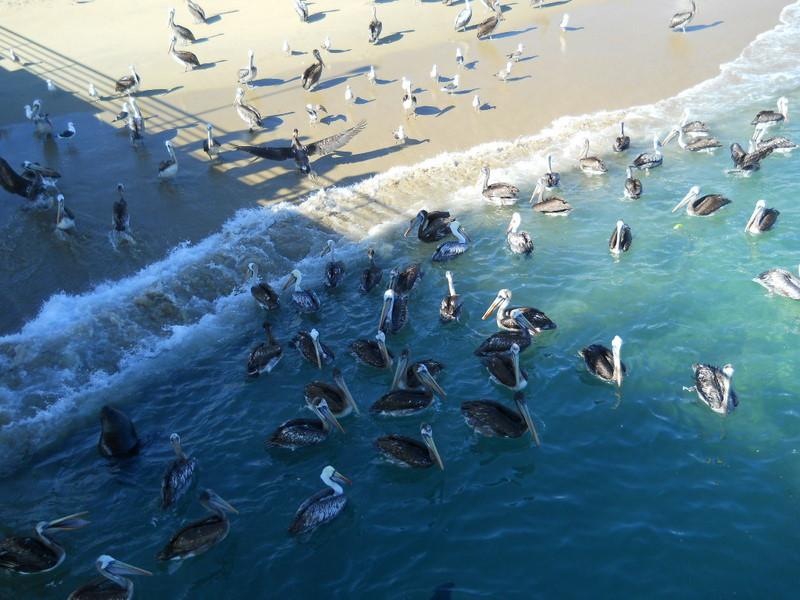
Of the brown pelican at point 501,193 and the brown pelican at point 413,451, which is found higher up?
the brown pelican at point 501,193

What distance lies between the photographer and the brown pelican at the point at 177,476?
906 cm

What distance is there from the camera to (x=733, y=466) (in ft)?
29.8

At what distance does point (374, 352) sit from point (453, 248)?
3.44 metres

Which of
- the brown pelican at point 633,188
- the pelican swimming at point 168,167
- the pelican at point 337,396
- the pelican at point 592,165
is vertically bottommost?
the pelican at point 337,396

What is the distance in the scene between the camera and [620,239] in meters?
13.3

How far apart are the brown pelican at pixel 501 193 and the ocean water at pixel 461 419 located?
27cm

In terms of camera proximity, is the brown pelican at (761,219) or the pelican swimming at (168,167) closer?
the brown pelican at (761,219)

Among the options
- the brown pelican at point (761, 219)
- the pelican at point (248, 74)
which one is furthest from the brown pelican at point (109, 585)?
the pelican at point (248, 74)

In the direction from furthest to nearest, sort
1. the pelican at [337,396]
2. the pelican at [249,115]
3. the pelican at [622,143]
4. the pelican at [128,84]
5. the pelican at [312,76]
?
the pelican at [128,84] < the pelican at [312,76] < the pelican at [249,115] < the pelican at [622,143] < the pelican at [337,396]

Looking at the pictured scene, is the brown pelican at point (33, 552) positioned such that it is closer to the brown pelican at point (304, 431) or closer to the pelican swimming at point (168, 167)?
the brown pelican at point (304, 431)

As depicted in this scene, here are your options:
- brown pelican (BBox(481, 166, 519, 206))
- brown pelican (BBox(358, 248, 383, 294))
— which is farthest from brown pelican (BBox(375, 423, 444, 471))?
brown pelican (BBox(481, 166, 519, 206))

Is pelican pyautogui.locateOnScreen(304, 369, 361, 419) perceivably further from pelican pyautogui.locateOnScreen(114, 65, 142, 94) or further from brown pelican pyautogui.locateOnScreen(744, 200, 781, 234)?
pelican pyautogui.locateOnScreen(114, 65, 142, 94)

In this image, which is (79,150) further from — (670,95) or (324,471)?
(670,95)

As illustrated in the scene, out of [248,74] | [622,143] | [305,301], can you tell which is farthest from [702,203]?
[248,74]
